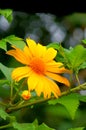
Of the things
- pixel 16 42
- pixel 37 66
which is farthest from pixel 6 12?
pixel 37 66

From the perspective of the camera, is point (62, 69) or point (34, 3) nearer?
point (62, 69)

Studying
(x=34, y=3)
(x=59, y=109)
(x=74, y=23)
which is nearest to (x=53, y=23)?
(x=74, y=23)

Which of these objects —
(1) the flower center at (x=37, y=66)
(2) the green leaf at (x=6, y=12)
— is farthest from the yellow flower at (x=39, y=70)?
(2) the green leaf at (x=6, y=12)

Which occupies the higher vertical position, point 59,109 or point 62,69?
point 62,69

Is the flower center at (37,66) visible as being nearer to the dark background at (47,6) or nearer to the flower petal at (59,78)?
the flower petal at (59,78)

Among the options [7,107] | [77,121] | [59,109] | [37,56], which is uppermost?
[37,56]

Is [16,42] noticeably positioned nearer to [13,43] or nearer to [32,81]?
[13,43]

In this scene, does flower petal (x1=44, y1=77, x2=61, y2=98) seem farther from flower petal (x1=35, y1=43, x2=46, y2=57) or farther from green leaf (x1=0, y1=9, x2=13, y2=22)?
green leaf (x1=0, y1=9, x2=13, y2=22)

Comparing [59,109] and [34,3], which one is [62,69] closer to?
[34,3]

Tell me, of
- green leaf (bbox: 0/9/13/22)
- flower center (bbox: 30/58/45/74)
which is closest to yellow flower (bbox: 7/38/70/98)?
flower center (bbox: 30/58/45/74)
